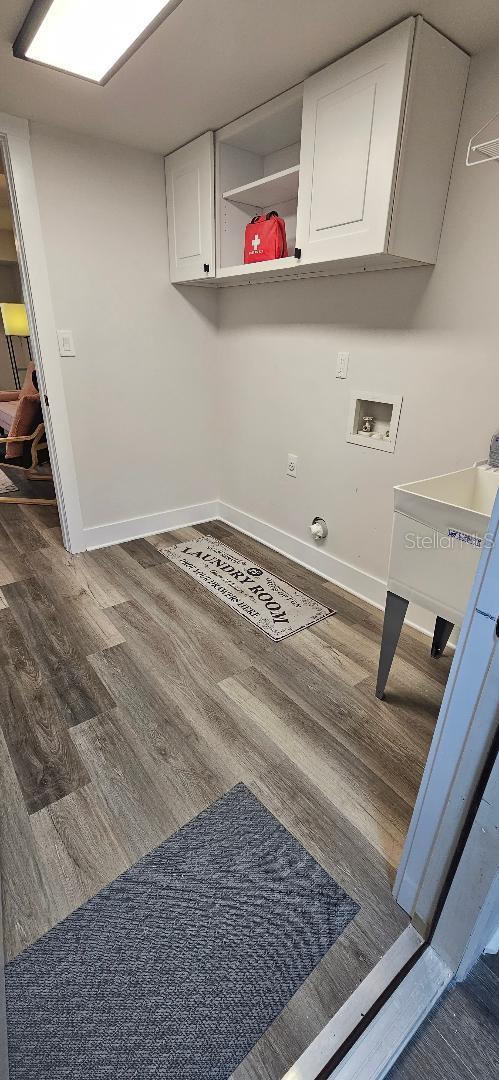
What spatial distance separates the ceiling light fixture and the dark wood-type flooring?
7.00ft

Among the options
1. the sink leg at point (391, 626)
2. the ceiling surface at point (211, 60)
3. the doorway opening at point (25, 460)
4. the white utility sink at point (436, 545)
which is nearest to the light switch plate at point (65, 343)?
the doorway opening at point (25, 460)

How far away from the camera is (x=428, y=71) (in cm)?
149

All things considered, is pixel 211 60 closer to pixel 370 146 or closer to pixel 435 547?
pixel 370 146

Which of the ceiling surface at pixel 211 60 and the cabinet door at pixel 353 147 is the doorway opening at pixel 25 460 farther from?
the cabinet door at pixel 353 147

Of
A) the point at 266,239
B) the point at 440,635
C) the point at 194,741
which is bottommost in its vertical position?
the point at 194,741

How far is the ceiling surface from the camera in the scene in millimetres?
1387

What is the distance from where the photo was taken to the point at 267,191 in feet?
7.45

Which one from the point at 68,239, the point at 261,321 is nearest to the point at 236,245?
the point at 261,321

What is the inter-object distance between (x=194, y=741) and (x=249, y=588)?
1.05 meters

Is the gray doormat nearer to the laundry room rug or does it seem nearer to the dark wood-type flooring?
the dark wood-type flooring

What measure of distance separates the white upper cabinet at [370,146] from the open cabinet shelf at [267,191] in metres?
0.01

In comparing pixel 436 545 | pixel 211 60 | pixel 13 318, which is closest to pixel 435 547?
pixel 436 545

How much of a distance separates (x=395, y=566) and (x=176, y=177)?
2448 millimetres

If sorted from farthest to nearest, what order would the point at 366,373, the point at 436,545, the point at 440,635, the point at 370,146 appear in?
the point at 366,373, the point at 440,635, the point at 370,146, the point at 436,545
